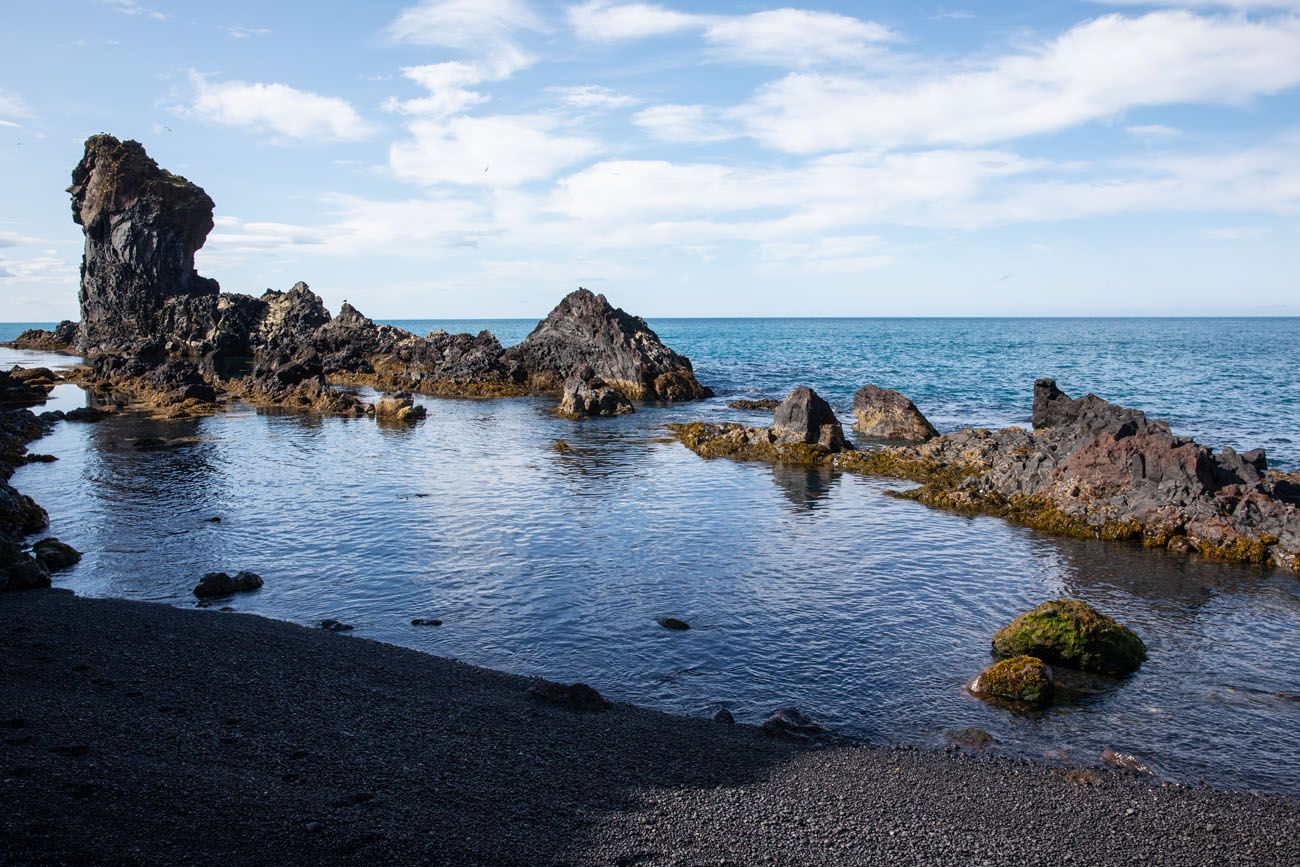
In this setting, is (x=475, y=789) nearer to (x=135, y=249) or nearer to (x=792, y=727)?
(x=792, y=727)

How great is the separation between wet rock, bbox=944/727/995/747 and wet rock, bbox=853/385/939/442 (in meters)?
33.8

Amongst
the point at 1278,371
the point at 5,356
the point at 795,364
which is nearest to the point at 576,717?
the point at 795,364

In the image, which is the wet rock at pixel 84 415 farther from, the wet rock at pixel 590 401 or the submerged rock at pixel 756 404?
the submerged rock at pixel 756 404

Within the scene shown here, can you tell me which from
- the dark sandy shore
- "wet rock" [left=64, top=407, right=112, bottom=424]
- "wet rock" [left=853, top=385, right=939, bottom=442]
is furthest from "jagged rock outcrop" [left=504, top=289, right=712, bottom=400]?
the dark sandy shore

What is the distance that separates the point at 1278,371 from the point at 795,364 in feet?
187

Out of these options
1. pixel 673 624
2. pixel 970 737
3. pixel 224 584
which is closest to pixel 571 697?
pixel 673 624

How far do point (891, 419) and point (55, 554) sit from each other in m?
40.8

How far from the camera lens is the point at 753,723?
49.5 ft

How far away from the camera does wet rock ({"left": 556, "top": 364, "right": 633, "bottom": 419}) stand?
6079 cm

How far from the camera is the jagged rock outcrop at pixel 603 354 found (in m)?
72.2

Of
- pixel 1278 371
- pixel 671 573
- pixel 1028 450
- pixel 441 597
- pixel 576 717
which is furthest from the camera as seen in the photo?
pixel 1278 371

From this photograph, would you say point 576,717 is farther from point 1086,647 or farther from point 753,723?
point 1086,647

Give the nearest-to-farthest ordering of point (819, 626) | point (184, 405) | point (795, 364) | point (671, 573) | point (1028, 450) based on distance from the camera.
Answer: point (819, 626) → point (671, 573) → point (1028, 450) → point (184, 405) → point (795, 364)

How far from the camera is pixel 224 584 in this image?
22.1 meters
